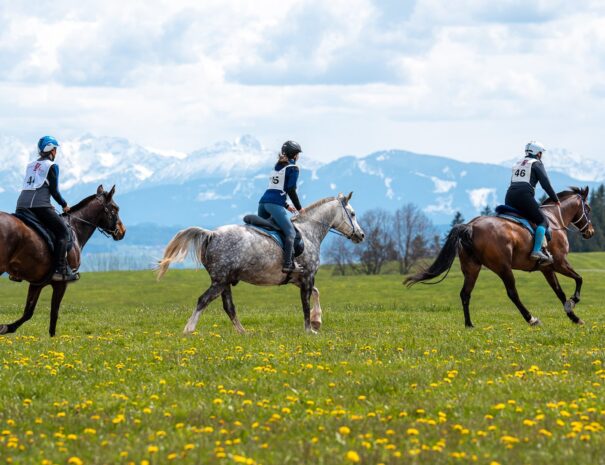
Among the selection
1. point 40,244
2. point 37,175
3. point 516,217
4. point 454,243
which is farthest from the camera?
point 516,217

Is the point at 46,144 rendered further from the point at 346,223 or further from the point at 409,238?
the point at 409,238

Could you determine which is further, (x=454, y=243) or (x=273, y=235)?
(x=454, y=243)

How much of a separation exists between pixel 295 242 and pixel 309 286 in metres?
1.12

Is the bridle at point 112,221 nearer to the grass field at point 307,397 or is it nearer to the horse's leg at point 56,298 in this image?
the horse's leg at point 56,298

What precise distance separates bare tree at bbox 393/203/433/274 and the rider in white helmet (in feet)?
363

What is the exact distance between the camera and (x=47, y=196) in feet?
58.3

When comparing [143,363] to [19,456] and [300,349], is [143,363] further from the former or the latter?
[19,456]

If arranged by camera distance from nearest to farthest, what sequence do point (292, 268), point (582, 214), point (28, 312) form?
1. point (28, 312)
2. point (292, 268)
3. point (582, 214)

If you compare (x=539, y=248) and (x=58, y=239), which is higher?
(x=539, y=248)

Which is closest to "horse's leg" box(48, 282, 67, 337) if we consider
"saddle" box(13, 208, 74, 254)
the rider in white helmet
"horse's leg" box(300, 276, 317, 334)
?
"saddle" box(13, 208, 74, 254)

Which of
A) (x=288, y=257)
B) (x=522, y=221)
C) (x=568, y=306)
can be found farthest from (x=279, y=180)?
(x=568, y=306)

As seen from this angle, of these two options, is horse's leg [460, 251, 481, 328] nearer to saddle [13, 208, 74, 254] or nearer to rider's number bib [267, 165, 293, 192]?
rider's number bib [267, 165, 293, 192]

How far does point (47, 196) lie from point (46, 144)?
3.60ft

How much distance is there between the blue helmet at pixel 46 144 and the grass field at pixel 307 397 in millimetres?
3958
